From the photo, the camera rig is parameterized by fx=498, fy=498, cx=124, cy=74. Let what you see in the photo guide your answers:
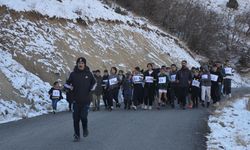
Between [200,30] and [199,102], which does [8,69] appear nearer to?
[199,102]

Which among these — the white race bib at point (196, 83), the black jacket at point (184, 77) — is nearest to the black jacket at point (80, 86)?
the black jacket at point (184, 77)

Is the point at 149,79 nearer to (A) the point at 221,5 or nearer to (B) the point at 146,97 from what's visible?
(B) the point at 146,97

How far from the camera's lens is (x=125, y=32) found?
3834 cm

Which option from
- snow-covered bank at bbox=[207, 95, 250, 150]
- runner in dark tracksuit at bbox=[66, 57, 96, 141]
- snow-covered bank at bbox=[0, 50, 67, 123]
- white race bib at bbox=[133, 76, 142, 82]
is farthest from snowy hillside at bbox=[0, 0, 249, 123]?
snow-covered bank at bbox=[207, 95, 250, 150]

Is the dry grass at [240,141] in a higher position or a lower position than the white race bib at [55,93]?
lower

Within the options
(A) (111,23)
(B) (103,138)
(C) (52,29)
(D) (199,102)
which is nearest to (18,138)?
(B) (103,138)

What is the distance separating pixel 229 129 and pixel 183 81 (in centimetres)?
676

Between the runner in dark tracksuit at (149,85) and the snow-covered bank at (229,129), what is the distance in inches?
121

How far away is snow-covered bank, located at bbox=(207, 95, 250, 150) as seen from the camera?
37.8 feet

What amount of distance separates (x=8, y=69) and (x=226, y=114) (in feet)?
32.8

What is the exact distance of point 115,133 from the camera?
12836 millimetres

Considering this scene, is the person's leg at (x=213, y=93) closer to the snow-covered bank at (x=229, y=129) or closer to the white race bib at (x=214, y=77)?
the white race bib at (x=214, y=77)

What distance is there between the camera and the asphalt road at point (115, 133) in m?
11.1

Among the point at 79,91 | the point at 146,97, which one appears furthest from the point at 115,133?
the point at 146,97
